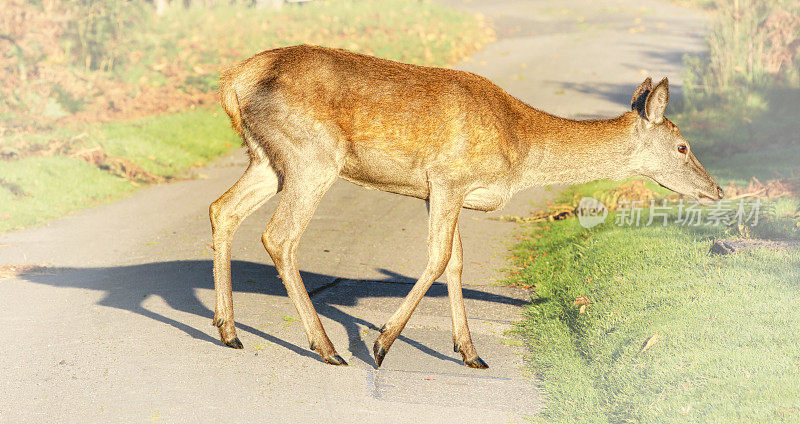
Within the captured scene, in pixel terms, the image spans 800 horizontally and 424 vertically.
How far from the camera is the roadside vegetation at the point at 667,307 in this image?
17.7ft

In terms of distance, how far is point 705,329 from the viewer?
20.5 ft

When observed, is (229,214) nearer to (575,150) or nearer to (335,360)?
(335,360)

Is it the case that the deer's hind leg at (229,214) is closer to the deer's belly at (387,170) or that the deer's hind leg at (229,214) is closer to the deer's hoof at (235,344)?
the deer's hoof at (235,344)

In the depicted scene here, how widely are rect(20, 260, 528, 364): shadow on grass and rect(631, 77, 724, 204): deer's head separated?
1799 millimetres

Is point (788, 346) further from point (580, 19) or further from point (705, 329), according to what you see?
point (580, 19)

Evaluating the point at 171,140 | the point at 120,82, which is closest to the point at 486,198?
the point at 171,140

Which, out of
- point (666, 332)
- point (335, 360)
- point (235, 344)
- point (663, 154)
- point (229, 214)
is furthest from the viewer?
point (663, 154)

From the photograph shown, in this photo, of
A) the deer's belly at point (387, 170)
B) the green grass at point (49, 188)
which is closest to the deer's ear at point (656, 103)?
the deer's belly at point (387, 170)

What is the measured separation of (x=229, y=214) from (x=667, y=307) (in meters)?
3.66

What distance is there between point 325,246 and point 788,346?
5.19 meters

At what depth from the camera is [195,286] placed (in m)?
7.90

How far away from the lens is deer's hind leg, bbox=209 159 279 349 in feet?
21.4

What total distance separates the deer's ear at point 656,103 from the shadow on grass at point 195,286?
2146mm

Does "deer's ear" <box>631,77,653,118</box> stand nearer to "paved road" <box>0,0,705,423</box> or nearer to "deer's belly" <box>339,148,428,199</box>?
"deer's belly" <box>339,148,428,199</box>
